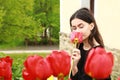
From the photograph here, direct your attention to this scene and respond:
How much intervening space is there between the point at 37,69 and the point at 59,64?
68 millimetres

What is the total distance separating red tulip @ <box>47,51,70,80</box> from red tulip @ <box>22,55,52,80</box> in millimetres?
19

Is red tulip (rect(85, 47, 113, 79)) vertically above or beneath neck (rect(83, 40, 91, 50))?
above

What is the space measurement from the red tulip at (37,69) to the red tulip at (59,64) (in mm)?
19

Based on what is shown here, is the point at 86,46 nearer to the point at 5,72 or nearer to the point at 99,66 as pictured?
the point at 5,72

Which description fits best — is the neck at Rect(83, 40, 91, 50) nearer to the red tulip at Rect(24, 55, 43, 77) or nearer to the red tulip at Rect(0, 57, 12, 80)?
the red tulip at Rect(0, 57, 12, 80)

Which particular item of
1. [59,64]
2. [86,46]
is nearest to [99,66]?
[59,64]

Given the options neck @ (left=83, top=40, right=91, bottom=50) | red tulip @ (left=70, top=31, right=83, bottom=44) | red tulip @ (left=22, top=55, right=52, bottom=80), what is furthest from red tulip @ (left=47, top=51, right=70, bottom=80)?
neck @ (left=83, top=40, right=91, bottom=50)

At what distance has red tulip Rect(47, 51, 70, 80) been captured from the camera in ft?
4.42

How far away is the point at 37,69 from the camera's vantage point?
1326mm

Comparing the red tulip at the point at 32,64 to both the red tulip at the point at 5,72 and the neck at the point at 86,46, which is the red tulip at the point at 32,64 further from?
the neck at the point at 86,46

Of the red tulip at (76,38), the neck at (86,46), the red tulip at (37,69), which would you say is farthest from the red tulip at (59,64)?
the neck at (86,46)

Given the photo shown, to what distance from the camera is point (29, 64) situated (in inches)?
53.7

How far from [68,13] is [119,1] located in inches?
199

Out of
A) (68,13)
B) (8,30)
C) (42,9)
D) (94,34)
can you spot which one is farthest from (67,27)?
(42,9)
